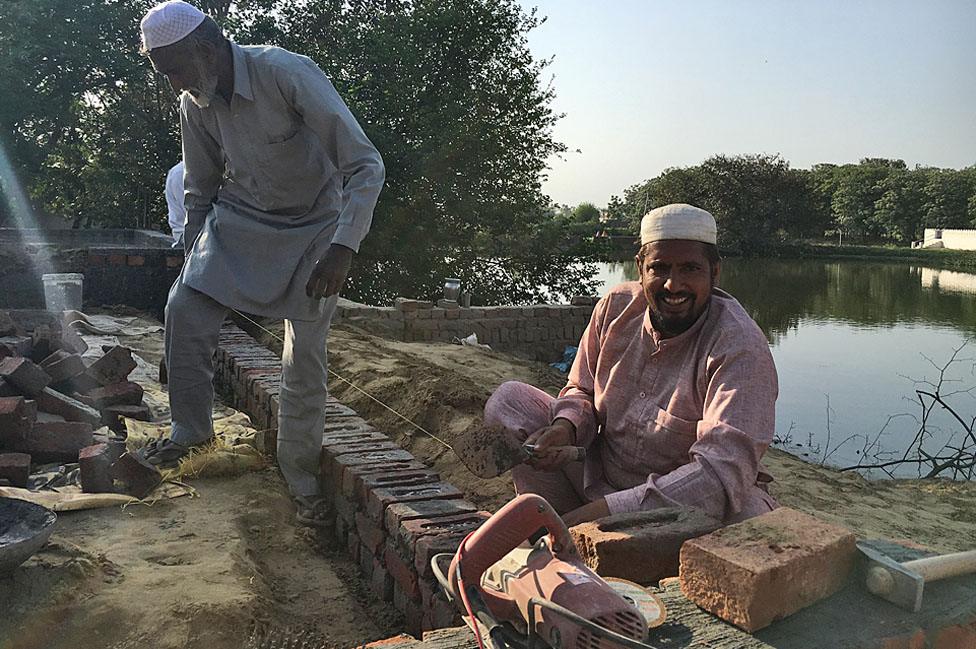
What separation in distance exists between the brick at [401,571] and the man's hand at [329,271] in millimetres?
998

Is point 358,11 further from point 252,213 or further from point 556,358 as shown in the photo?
point 252,213

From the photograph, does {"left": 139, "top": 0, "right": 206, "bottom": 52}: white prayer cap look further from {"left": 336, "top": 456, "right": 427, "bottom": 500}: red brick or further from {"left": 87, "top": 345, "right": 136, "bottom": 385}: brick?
{"left": 87, "top": 345, "right": 136, "bottom": 385}: brick

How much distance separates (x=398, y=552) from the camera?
262cm

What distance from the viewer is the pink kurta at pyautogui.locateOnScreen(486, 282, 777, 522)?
2062 millimetres

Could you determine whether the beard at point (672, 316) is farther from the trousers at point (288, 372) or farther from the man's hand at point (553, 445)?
the trousers at point (288, 372)

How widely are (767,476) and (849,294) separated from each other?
105ft

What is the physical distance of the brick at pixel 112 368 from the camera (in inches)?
177

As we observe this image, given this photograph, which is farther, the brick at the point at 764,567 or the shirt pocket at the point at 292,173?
the shirt pocket at the point at 292,173

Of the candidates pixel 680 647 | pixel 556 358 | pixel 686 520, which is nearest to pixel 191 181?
pixel 686 520

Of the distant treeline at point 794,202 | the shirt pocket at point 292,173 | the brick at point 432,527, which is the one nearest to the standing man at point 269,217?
the shirt pocket at point 292,173

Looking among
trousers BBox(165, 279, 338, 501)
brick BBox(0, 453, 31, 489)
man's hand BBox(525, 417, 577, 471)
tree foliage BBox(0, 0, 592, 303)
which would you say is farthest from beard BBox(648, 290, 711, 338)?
tree foliage BBox(0, 0, 592, 303)

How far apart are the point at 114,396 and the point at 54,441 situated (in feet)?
2.45

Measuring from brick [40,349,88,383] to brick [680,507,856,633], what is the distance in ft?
13.0

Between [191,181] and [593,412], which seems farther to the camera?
[191,181]
